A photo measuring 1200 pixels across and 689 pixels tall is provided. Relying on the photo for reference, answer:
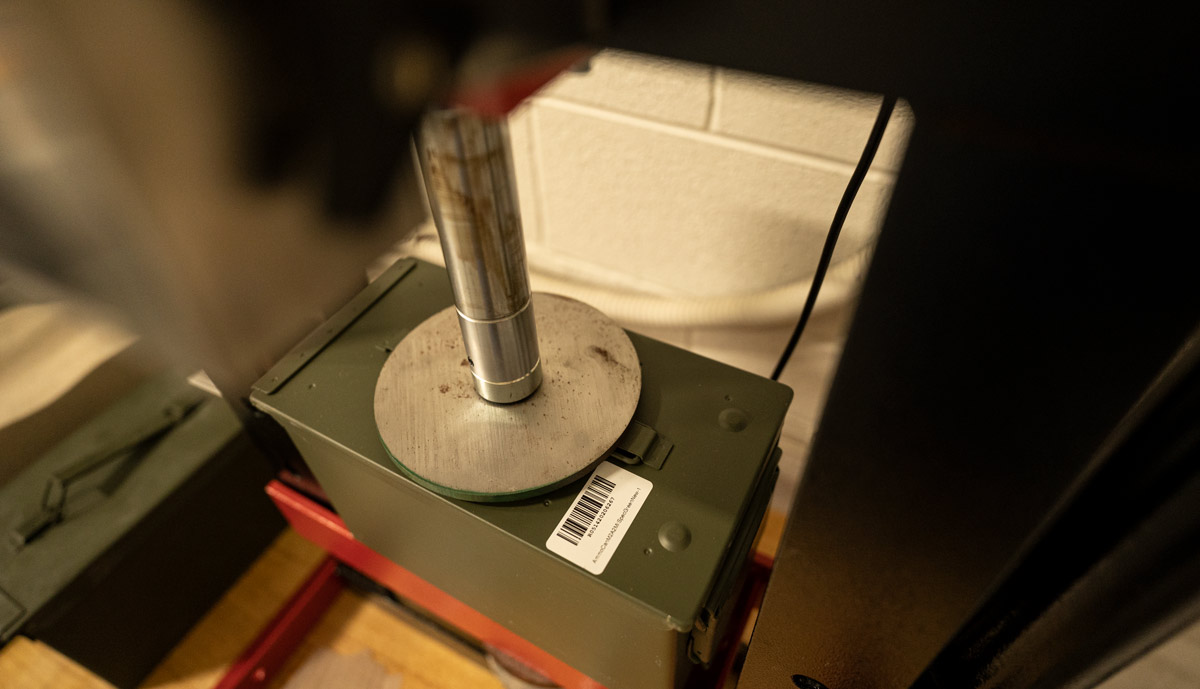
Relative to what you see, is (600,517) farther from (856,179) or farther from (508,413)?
(856,179)

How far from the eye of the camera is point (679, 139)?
28.3 inches

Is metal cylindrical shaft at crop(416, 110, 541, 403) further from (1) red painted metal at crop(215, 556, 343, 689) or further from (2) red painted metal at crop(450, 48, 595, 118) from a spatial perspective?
(1) red painted metal at crop(215, 556, 343, 689)

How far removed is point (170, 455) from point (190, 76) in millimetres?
740

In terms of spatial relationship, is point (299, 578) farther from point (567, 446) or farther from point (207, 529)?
point (567, 446)

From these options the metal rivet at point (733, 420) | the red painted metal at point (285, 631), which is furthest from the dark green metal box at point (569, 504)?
the red painted metal at point (285, 631)

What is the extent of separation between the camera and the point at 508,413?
50 cm

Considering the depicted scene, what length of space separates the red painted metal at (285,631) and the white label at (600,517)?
53 centimetres

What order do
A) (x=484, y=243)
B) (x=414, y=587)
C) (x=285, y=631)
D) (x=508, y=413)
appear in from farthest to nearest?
(x=285, y=631) → (x=414, y=587) → (x=508, y=413) → (x=484, y=243)

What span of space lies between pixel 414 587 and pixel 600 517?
326mm

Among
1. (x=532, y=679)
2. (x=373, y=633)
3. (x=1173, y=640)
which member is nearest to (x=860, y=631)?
(x=1173, y=640)

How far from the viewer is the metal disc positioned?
1.52 ft

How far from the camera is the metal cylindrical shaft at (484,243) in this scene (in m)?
0.32

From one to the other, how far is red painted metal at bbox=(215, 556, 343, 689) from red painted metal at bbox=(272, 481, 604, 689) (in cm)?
2

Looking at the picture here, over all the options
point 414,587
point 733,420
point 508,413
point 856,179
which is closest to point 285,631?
point 414,587
